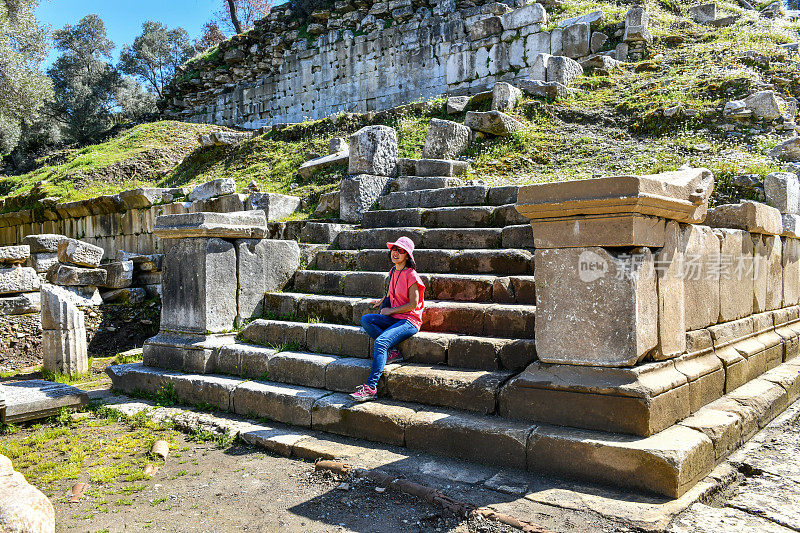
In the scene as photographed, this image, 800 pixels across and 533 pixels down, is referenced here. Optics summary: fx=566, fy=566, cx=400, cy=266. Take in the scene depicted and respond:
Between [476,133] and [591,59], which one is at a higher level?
[591,59]

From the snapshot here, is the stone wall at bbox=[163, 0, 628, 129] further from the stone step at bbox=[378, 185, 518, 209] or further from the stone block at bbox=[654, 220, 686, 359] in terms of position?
the stone block at bbox=[654, 220, 686, 359]

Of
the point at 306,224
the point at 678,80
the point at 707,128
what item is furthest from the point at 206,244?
the point at 678,80

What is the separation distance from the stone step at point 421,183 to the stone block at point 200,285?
9.65ft

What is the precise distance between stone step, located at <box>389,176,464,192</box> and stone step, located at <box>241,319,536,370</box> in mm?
3063

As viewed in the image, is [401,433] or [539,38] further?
[539,38]

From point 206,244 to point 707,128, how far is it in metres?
8.03

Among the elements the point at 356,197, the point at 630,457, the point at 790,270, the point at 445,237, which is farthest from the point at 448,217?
the point at 790,270

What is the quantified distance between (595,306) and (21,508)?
3.34 meters

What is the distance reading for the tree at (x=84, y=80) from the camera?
2433cm

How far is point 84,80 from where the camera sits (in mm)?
26188

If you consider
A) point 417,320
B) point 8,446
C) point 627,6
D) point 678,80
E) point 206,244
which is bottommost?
point 8,446

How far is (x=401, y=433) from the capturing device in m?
4.28

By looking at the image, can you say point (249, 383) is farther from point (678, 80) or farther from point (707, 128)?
point (678, 80)

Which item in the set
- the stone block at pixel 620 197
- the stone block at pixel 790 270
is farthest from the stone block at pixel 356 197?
the stone block at pixel 790 270
